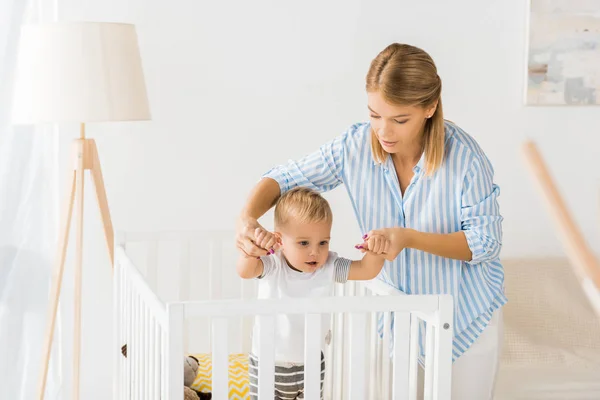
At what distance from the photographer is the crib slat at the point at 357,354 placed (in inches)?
61.6

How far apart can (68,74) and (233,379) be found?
900 millimetres

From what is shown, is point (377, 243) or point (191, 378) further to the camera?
point (191, 378)

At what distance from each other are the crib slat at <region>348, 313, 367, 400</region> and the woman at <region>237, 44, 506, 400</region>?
0.17m

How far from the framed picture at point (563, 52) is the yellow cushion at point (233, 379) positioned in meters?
1.50

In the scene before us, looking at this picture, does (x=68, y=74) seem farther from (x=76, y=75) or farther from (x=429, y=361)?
(x=429, y=361)

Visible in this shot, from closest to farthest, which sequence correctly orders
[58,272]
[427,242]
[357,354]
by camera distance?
1. [357,354]
2. [427,242]
3. [58,272]

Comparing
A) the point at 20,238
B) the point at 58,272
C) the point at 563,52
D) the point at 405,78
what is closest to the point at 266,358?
the point at 405,78

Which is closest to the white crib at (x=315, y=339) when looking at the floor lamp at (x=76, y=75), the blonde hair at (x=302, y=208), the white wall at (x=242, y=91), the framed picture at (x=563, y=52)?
the blonde hair at (x=302, y=208)

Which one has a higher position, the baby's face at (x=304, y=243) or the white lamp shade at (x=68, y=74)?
the white lamp shade at (x=68, y=74)

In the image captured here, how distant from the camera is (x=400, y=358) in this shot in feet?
5.22

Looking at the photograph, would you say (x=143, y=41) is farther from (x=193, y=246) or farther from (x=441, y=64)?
(x=441, y=64)

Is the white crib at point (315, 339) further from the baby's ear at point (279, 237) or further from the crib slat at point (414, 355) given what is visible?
the baby's ear at point (279, 237)

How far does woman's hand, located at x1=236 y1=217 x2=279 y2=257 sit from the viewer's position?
1.64 meters

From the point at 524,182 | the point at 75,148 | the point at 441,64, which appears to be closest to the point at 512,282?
the point at 524,182
